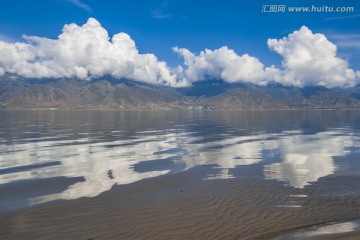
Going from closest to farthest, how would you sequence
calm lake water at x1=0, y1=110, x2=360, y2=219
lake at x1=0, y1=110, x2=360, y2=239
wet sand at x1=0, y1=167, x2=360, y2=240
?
wet sand at x1=0, y1=167, x2=360, y2=240
lake at x1=0, y1=110, x2=360, y2=239
calm lake water at x1=0, y1=110, x2=360, y2=219

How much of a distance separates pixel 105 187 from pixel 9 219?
25.0 feet

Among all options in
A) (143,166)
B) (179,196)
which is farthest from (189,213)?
(143,166)

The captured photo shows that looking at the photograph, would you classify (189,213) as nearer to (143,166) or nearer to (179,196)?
(179,196)

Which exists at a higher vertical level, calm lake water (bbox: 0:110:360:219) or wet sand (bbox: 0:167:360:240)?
calm lake water (bbox: 0:110:360:219)

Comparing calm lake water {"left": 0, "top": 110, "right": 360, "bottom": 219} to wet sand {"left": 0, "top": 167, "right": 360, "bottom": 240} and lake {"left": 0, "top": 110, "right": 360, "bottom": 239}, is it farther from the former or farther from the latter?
wet sand {"left": 0, "top": 167, "right": 360, "bottom": 240}

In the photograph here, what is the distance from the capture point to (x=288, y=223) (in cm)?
1731

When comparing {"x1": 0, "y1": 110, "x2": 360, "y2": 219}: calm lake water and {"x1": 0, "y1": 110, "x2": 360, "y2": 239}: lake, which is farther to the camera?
{"x1": 0, "y1": 110, "x2": 360, "y2": 219}: calm lake water

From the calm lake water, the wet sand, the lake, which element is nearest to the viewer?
the wet sand

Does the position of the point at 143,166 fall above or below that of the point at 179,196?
above

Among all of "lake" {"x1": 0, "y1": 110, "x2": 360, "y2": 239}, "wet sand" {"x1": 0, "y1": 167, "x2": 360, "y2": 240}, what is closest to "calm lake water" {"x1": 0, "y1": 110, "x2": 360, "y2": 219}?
"lake" {"x1": 0, "y1": 110, "x2": 360, "y2": 239}

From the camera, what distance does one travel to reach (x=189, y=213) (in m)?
19.1

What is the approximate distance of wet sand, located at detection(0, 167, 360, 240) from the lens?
53.5 ft

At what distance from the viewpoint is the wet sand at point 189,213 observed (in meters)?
16.3

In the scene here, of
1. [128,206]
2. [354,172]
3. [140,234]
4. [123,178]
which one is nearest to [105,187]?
[123,178]
